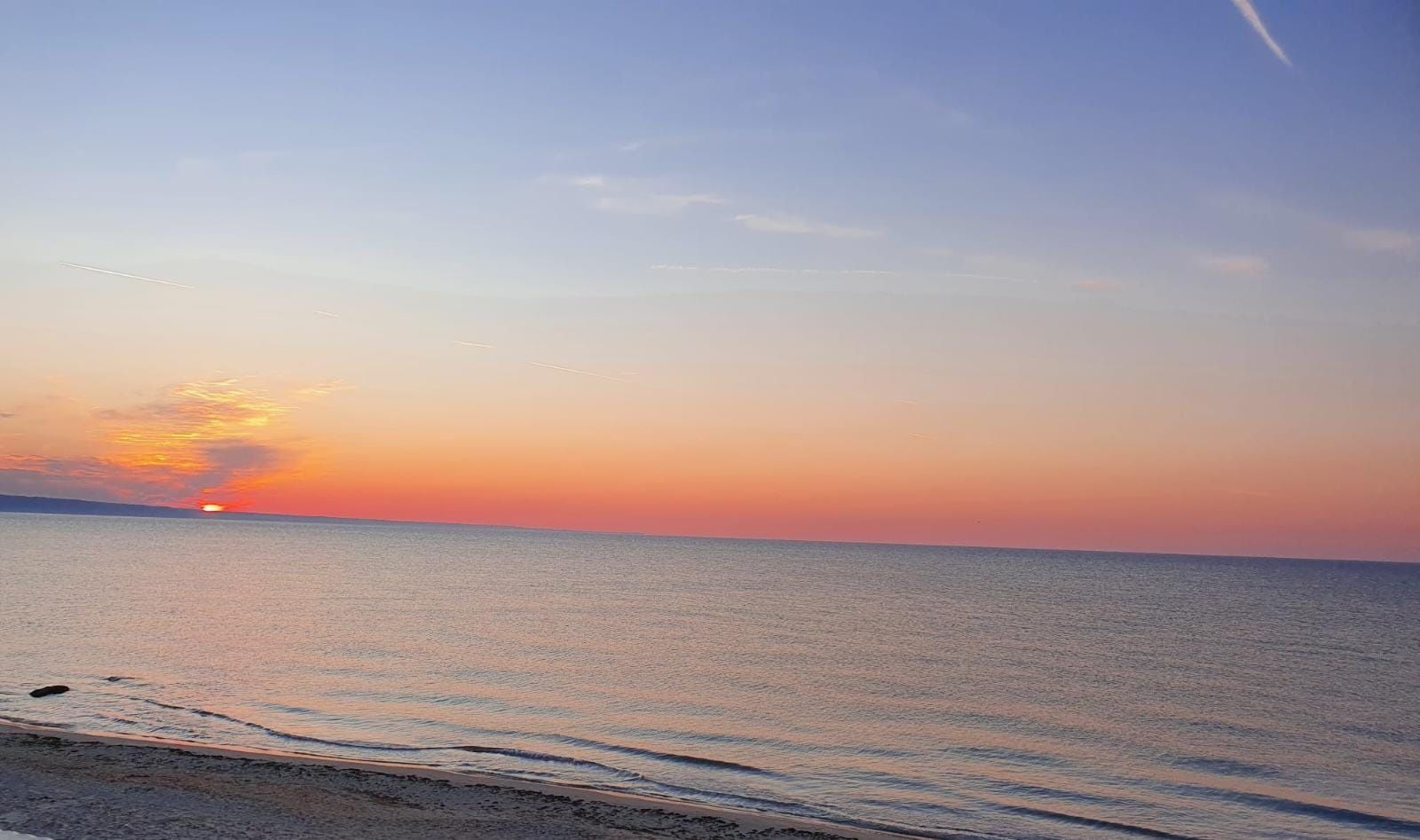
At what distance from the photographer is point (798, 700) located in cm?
3275

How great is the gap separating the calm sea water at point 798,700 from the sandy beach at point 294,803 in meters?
2.27

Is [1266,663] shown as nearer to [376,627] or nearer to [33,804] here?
[376,627]

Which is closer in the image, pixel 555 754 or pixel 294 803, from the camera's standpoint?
pixel 294 803

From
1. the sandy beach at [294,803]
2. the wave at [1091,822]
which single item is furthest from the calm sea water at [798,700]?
the sandy beach at [294,803]

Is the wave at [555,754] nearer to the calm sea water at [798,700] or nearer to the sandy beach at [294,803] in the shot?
the calm sea water at [798,700]

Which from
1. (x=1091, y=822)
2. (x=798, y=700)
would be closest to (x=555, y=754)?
(x=798, y=700)

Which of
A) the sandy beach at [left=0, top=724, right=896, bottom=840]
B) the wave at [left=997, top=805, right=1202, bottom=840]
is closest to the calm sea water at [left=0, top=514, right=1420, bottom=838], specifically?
the wave at [left=997, top=805, right=1202, bottom=840]

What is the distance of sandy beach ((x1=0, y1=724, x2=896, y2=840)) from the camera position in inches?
621

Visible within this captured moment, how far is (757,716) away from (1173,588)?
4802 inches

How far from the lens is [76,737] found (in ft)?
73.4

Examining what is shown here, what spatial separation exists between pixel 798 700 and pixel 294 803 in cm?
1839

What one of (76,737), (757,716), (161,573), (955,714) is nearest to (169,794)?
(76,737)

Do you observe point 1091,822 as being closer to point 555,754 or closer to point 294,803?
point 555,754

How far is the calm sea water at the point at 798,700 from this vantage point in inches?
867
